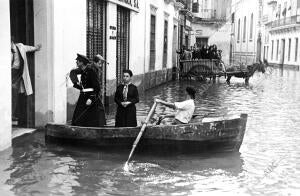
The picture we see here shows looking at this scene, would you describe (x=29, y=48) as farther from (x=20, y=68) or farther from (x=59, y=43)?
(x=59, y=43)

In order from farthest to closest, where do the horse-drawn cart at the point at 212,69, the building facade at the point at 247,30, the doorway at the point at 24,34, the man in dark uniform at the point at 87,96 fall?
the building facade at the point at 247,30 < the horse-drawn cart at the point at 212,69 < the doorway at the point at 24,34 < the man in dark uniform at the point at 87,96

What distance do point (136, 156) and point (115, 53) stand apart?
241 inches

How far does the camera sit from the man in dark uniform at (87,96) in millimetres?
7957

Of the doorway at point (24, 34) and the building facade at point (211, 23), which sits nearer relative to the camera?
the doorway at point (24, 34)

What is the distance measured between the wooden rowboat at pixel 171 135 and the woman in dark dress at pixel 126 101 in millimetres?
687

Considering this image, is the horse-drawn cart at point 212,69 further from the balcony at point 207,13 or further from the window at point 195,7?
the balcony at point 207,13

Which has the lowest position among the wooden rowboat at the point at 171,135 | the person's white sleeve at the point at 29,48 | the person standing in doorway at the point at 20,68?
the wooden rowboat at the point at 171,135

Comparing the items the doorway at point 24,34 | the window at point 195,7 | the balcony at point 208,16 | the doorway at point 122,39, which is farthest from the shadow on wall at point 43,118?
the balcony at point 208,16

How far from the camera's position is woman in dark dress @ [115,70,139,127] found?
7824mm

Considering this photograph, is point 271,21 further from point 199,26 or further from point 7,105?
point 7,105

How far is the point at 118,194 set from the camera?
5598 millimetres

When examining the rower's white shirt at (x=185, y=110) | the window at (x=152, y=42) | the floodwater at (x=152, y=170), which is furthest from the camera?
the window at (x=152, y=42)

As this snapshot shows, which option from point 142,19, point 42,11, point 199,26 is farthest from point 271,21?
point 42,11

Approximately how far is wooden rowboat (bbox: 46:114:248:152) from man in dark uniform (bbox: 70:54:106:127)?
70 cm
